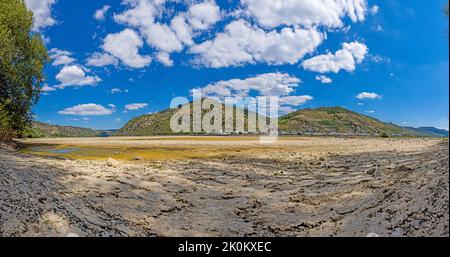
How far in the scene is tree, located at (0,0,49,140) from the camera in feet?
130

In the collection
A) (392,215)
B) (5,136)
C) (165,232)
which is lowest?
(165,232)

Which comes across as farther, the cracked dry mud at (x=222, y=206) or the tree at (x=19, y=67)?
the tree at (x=19, y=67)

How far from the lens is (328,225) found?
1091 cm

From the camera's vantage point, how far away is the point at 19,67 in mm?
42219

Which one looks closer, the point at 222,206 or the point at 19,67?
the point at 222,206

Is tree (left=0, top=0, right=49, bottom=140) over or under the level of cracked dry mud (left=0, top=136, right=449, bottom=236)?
over

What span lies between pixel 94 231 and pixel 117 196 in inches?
166

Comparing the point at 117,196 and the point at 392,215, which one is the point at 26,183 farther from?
the point at 392,215

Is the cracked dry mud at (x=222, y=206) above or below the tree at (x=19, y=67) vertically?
below

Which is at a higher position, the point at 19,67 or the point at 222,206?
the point at 19,67

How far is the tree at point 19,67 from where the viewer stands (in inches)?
1560

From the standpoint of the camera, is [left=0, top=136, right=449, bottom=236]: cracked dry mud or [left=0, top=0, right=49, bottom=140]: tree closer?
[left=0, top=136, right=449, bottom=236]: cracked dry mud

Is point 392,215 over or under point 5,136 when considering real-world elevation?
under
